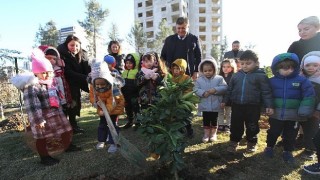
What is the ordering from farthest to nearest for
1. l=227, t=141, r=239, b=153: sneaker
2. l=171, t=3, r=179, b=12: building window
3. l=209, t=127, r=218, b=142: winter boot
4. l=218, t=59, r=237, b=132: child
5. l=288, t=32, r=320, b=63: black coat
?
1. l=171, t=3, r=179, b=12: building window
2. l=218, t=59, r=237, b=132: child
3. l=209, t=127, r=218, b=142: winter boot
4. l=288, t=32, r=320, b=63: black coat
5. l=227, t=141, r=239, b=153: sneaker

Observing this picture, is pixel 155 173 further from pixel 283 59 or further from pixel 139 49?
pixel 139 49

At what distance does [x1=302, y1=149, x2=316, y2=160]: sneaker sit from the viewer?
366 centimetres

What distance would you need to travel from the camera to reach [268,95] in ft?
11.8

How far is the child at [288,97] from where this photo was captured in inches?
134

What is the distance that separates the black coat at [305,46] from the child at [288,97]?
0.77m

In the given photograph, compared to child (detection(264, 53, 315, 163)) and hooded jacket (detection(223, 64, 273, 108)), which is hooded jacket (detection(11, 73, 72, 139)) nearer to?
hooded jacket (detection(223, 64, 273, 108))

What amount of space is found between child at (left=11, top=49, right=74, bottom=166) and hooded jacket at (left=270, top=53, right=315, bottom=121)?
3288 mm

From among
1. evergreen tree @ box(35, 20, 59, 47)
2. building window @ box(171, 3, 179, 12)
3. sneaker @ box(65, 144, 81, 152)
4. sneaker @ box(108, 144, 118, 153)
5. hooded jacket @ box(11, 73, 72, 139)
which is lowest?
sneaker @ box(65, 144, 81, 152)

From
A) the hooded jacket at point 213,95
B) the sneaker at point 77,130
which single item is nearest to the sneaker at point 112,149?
the sneaker at point 77,130

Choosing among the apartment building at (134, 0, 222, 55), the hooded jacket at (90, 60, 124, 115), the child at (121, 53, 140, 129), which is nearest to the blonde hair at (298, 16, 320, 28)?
the child at (121, 53, 140, 129)

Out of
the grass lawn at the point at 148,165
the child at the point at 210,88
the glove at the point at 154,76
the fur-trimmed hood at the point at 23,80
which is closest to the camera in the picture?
the grass lawn at the point at 148,165

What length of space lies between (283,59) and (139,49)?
33.8 meters

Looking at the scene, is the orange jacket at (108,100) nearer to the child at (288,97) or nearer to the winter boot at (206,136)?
the winter boot at (206,136)

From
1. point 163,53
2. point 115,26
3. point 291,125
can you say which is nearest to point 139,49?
point 115,26
